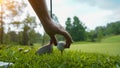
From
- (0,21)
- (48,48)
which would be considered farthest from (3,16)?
(48,48)

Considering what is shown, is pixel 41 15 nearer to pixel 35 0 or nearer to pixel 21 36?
pixel 35 0

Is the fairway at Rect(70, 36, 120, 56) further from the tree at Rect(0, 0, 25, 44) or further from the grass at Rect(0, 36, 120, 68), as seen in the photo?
the tree at Rect(0, 0, 25, 44)

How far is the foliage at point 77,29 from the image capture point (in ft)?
14.1

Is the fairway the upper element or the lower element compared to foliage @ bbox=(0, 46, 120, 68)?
lower

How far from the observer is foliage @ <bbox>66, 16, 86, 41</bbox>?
430 centimetres

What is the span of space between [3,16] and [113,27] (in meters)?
4.40

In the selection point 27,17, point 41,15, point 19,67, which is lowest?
point 19,67

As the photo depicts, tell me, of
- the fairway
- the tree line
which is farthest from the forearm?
the tree line

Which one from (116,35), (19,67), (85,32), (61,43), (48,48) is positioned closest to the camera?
(19,67)

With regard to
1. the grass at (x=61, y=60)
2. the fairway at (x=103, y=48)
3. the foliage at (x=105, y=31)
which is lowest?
the fairway at (x=103, y=48)

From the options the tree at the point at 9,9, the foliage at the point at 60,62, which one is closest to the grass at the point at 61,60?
the foliage at the point at 60,62

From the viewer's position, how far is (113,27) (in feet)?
11.9

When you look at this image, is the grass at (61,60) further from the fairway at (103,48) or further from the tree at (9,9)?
the tree at (9,9)

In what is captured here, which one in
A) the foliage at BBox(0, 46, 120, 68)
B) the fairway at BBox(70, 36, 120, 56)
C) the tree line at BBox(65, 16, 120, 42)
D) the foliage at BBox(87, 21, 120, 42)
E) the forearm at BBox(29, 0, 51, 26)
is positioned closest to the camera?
the forearm at BBox(29, 0, 51, 26)
